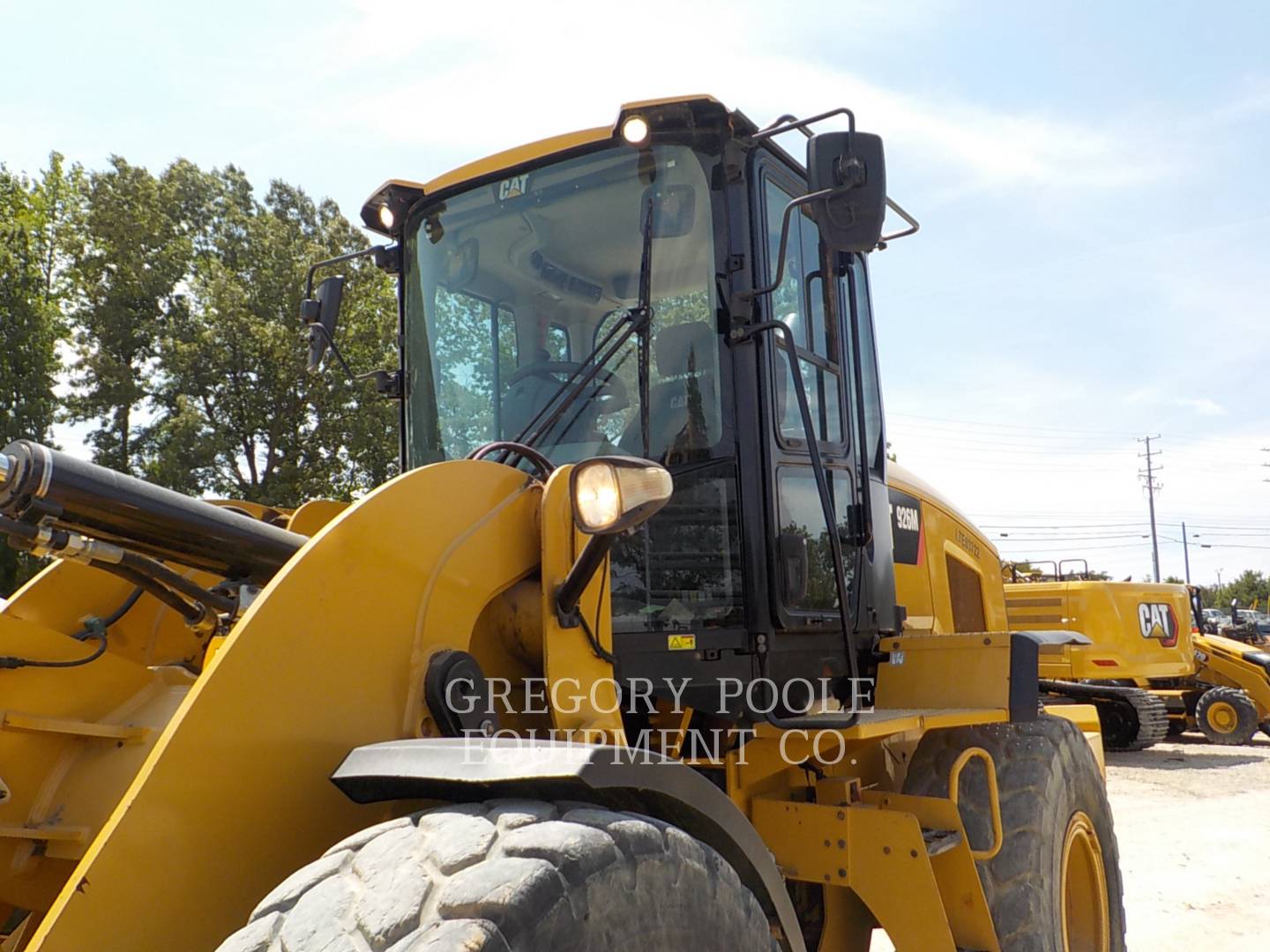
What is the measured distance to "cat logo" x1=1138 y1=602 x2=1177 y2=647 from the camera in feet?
41.8

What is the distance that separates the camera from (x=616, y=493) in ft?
7.22

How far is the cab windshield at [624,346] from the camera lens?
3.21m

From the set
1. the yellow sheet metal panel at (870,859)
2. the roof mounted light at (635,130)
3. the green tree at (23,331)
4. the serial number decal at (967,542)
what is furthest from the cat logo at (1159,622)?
the green tree at (23,331)

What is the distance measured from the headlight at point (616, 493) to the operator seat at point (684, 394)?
983mm

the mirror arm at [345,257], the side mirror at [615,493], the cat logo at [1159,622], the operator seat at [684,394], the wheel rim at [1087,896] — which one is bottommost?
the wheel rim at [1087,896]

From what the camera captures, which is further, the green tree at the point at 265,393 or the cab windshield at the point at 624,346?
the green tree at the point at 265,393

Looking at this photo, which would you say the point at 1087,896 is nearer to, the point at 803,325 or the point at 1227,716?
the point at 803,325

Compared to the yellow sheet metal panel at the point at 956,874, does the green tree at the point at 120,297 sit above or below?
above

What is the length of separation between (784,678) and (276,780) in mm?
1818

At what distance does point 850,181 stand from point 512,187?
1.19m

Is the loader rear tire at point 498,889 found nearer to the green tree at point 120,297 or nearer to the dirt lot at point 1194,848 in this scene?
the dirt lot at point 1194,848

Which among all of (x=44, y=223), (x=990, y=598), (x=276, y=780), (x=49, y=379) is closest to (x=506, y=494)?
(x=276, y=780)

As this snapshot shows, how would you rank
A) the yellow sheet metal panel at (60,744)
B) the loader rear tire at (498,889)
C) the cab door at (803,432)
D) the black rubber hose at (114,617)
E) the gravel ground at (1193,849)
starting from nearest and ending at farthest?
the loader rear tire at (498,889)
the yellow sheet metal panel at (60,744)
the black rubber hose at (114,617)
the cab door at (803,432)
the gravel ground at (1193,849)

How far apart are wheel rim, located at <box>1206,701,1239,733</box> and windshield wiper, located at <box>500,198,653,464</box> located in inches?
555
